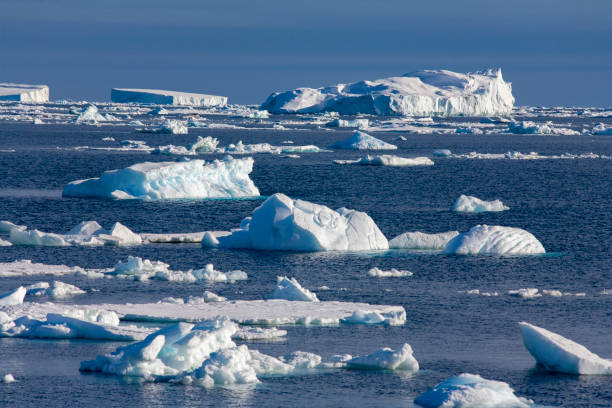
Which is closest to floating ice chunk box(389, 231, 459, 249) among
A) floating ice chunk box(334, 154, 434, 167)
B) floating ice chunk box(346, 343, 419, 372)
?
floating ice chunk box(346, 343, 419, 372)

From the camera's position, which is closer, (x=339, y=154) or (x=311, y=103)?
(x=339, y=154)

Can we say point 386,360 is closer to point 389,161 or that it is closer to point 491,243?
point 491,243

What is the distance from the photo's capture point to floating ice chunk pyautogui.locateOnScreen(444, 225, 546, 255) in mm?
24172

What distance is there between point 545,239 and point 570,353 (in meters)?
15.5

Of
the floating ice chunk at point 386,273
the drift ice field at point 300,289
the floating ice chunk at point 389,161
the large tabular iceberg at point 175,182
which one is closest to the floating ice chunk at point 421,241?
the drift ice field at point 300,289

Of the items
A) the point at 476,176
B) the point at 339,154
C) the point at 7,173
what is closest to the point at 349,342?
the point at 7,173

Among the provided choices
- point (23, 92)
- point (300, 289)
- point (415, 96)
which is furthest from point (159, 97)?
point (300, 289)

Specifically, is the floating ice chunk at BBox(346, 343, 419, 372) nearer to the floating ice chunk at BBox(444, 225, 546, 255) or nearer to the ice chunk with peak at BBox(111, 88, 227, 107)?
the floating ice chunk at BBox(444, 225, 546, 255)

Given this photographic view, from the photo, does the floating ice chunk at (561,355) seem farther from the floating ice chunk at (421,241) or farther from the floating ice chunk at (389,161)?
the floating ice chunk at (389,161)

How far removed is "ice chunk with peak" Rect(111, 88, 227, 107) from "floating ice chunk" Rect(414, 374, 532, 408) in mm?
152055

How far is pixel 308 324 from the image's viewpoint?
52.1 feet

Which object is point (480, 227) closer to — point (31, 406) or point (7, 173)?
point (31, 406)

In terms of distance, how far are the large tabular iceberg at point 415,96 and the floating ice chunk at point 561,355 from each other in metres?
100

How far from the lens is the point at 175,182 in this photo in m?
34.8
